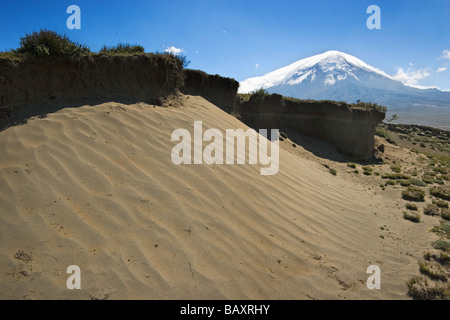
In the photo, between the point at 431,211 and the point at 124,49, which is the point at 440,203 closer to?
the point at 431,211

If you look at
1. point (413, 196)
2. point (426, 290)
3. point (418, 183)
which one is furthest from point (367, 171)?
point (426, 290)

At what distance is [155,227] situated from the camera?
3070mm

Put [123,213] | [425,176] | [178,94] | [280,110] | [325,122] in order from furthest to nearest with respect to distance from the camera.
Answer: [325,122] < [280,110] < [425,176] < [178,94] < [123,213]

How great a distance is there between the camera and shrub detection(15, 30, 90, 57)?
173 inches

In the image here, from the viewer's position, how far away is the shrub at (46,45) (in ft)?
14.4
